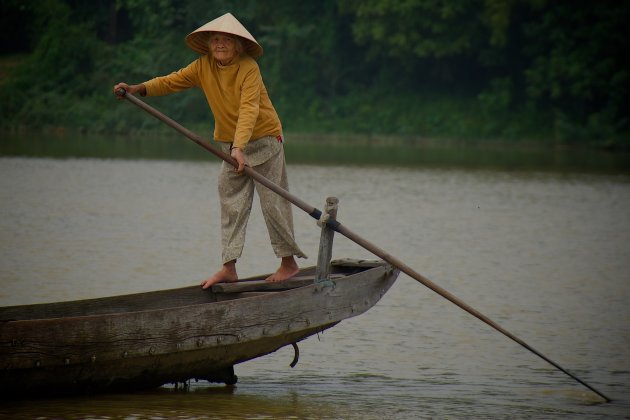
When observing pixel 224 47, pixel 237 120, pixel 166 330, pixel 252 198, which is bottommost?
pixel 166 330

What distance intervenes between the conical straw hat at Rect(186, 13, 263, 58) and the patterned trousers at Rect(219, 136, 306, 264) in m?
0.47

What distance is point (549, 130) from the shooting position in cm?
2881

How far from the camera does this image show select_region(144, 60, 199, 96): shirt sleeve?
6.30m

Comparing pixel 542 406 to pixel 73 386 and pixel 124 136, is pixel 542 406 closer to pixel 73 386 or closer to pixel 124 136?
pixel 73 386

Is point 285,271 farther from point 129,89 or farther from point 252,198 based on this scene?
point 129,89

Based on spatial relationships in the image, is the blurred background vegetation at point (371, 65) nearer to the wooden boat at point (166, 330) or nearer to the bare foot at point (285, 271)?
the bare foot at point (285, 271)

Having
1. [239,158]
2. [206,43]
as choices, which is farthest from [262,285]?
[206,43]

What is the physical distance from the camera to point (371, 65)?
108ft

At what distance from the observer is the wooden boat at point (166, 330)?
5.59m

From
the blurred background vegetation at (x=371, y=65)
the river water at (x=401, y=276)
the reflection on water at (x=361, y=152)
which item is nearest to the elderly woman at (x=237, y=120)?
the river water at (x=401, y=276)

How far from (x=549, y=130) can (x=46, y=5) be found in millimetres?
14069

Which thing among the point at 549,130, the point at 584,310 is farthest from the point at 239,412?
the point at 549,130

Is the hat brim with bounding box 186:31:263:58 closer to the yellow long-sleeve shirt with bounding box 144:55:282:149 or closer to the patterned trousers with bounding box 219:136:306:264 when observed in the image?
the yellow long-sleeve shirt with bounding box 144:55:282:149

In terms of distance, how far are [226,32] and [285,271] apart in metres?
1.29
